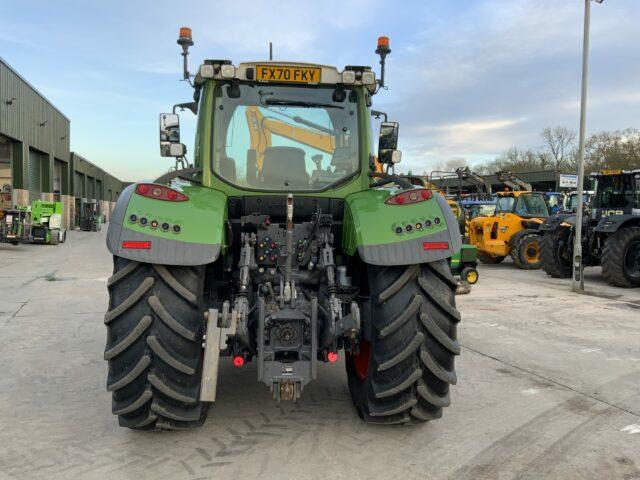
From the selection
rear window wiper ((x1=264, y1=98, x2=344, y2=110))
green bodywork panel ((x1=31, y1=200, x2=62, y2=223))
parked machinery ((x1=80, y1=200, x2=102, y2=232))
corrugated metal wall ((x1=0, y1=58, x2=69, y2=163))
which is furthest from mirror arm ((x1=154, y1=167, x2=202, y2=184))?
parked machinery ((x1=80, y1=200, x2=102, y2=232))

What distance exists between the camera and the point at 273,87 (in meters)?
4.20

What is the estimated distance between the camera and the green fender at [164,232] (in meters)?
3.15

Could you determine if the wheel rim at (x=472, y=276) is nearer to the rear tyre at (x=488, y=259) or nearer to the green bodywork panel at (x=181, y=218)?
the rear tyre at (x=488, y=259)

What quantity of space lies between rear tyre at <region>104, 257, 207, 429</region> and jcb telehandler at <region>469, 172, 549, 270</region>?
12.9 m

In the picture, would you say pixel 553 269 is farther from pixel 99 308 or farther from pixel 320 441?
pixel 320 441

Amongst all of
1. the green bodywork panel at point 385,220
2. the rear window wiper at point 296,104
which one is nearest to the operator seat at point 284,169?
the rear window wiper at point 296,104

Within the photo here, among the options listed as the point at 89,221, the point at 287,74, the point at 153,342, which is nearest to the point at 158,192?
the point at 153,342

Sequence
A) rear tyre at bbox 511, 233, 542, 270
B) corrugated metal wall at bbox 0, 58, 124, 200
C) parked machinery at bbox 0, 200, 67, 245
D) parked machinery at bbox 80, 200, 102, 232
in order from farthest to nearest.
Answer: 1. parked machinery at bbox 80, 200, 102, 232
2. corrugated metal wall at bbox 0, 58, 124, 200
3. parked machinery at bbox 0, 200, 67, 245
4. rear tyre at bbox 511, 233, 542, 270

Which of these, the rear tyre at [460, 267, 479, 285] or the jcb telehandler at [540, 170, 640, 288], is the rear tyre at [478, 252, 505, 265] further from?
the rear tyre at [460, 267, 479, 285]

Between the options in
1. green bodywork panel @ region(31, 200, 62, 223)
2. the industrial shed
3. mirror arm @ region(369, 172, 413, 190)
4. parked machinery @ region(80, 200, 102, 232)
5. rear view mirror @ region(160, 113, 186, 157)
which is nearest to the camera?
mirror arm @ region(369, 172, 413, 190)

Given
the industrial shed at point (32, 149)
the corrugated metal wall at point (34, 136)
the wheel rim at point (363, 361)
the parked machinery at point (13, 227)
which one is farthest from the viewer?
the industrial shed at point (32, 149)

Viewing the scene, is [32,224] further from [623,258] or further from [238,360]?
[238,360]

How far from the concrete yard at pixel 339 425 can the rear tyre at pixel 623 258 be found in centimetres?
522

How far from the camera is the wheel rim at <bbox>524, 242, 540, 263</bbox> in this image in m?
15.1
